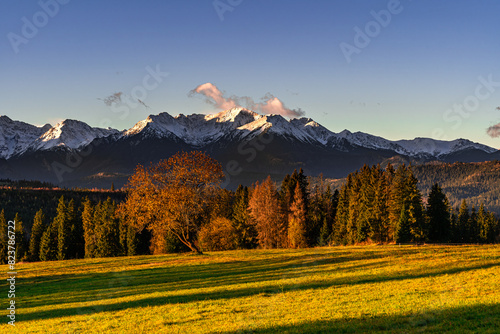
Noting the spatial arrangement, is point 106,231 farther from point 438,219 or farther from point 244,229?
point 438,219

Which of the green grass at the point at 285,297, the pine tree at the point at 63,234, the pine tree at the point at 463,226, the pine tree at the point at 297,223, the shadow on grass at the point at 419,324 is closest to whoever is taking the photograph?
the shadow on grass at the point at 419,324

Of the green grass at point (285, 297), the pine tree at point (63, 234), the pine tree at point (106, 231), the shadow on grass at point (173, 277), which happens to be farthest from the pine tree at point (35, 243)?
the green grass at point (285, 297)

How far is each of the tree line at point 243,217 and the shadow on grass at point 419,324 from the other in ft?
127

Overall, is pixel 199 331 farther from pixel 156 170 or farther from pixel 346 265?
pixel 156 170

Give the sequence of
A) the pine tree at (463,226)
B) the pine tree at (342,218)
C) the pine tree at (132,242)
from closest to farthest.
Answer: the pine tree at (342,218) → the pine tree at (463,226) → the pine tree at (132,242)

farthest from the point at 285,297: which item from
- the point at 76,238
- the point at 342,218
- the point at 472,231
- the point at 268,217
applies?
the point at 472,231

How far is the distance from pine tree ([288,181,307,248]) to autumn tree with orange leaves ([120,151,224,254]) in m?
34.9

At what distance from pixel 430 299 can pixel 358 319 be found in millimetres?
5741

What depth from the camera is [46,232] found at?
368 ft

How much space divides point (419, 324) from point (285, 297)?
10.3 metres

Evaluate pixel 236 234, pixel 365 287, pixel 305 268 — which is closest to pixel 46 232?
pixel 236 234

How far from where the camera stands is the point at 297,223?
8938cm

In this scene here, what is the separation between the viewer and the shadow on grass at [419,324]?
17062 millimetres

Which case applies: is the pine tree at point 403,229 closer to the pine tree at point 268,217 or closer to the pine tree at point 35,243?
the pine tree at point 268,217
